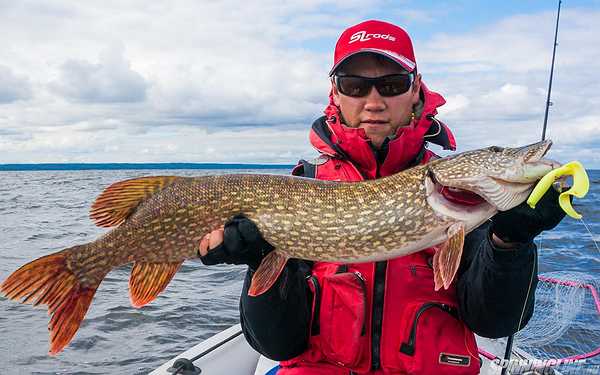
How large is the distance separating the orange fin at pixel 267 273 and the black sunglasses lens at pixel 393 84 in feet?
3.23

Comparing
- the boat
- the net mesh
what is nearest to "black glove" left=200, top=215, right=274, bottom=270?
the boat

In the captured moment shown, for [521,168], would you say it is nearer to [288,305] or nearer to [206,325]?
[288,305]

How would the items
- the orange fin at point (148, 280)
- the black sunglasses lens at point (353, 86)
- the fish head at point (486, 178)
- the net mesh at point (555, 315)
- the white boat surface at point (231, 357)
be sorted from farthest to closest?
the net mesh at point (555, 315) → the white boat surface at point (231, 357) → the black sunglasses lens at point (353, 86) → the orange fin at point (148, 280) → the fish head at point (486, 178)

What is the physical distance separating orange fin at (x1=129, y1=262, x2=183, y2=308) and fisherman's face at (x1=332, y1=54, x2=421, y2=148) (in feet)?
3.99

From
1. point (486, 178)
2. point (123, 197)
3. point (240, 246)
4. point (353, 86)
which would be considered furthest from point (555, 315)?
point (123, 197)

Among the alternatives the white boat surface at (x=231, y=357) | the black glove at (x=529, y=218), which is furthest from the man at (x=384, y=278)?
the white boat surface at (x=231, y=357)

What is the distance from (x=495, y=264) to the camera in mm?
2266

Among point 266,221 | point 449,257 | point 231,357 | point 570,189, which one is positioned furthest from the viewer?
point 231,357

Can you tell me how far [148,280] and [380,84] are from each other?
1.53 m

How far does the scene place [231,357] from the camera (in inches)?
153

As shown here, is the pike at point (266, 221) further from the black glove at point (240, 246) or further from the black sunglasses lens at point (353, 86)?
the black sunglasses lens at point (353, 86)

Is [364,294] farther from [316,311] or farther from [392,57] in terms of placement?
[392,57]

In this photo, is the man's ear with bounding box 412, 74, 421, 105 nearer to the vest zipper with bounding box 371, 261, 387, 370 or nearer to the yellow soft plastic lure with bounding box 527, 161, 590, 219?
the yellow soft plastic lure with bounding box 527, 161, 590, 219

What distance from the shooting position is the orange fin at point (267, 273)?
2.45 m
